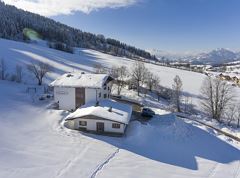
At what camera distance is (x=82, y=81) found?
165 feet

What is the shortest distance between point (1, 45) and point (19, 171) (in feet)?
317

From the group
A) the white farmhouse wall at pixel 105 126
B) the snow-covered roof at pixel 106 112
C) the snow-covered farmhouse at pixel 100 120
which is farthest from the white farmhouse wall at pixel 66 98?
the white farmhouse wall at pixel 105 126

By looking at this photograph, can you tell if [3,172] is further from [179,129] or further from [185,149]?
[179,129]

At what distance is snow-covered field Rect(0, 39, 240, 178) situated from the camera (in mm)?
30188

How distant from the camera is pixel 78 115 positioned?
137 ft

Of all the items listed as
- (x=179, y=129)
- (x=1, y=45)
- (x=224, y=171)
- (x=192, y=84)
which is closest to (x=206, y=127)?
(x=179, y=129)

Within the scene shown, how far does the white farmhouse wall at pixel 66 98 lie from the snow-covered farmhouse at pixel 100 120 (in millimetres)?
6892

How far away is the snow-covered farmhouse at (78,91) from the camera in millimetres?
49312

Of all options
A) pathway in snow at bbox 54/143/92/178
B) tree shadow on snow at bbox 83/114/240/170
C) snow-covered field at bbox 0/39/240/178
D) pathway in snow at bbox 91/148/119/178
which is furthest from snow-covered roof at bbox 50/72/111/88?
pathway in snow at bbox 91/148/119/178

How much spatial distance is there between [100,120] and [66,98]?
11426mm

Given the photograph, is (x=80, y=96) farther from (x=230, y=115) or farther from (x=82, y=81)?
A: (x=230, y=115)

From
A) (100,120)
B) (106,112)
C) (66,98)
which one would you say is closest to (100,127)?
(100,120)

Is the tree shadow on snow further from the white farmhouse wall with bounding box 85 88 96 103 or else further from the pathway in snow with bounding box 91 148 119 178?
the white farmhouse wall with bounding box 85 88 96 103

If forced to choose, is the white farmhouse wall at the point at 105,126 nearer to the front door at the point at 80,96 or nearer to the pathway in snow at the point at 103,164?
the pathway in snow at the point at 103,164
